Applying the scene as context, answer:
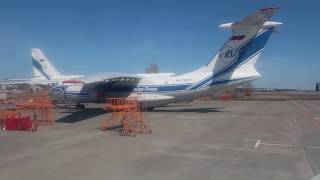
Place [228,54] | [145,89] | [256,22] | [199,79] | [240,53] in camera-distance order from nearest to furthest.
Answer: [256,22]
[240,53]
[228,54]
[199,79]
[145,89]

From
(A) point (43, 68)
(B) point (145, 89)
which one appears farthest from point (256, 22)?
(A) point (43, 68)

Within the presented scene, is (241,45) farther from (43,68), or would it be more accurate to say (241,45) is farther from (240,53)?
(43,68)

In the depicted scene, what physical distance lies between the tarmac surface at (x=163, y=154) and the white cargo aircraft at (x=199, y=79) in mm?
9841

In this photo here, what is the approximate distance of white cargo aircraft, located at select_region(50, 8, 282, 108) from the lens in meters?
27.0

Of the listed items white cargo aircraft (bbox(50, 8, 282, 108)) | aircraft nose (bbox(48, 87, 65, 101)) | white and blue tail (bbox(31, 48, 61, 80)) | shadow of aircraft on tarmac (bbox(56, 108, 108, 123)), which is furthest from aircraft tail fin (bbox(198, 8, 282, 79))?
white and blue tail (bbox(31, 48, 61, 80))

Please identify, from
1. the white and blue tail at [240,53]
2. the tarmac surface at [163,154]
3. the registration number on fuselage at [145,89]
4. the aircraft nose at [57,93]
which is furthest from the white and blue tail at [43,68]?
the tarmac surface at [163,154]

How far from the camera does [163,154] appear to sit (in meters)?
12.0

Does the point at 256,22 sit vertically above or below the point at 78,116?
above

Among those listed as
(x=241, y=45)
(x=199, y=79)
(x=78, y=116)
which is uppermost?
(x=241, y=45)

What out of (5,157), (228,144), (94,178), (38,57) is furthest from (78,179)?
(38,57)

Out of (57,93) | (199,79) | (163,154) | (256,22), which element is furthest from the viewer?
(57,93)

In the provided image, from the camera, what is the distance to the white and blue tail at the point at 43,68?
3928cm

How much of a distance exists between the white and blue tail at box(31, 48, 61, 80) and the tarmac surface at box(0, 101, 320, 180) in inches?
860

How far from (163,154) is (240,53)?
1727 cm
